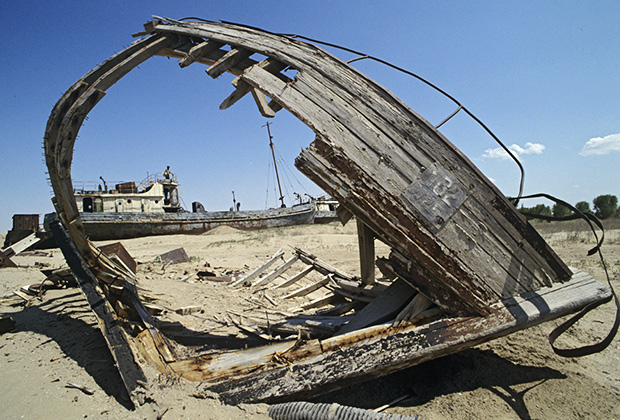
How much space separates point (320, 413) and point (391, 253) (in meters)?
1.29

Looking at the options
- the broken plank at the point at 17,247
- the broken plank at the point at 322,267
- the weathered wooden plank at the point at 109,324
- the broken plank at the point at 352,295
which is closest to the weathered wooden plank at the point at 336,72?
the broken plank at the point at 352,295

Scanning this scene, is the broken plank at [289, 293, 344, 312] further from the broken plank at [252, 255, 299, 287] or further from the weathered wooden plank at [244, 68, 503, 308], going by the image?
the weathered wooden plank at [244, 68, 503, 308]

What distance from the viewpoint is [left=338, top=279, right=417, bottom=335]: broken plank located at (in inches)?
115

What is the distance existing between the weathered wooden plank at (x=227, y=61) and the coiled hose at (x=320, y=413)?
9.74 ft

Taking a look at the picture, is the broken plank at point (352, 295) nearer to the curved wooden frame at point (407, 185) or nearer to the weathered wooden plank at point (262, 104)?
the curved wooden frame at point (407, 185)

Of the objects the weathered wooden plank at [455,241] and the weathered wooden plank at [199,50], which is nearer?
the weathered wooden plank at [455,241]

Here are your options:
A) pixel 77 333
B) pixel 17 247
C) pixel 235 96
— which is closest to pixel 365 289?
pixel 235 96

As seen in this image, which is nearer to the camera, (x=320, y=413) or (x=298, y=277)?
(x=320, y=413)

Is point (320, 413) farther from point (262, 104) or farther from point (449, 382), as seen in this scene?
point (262, 104)

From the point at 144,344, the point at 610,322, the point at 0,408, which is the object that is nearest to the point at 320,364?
the point at 144,344

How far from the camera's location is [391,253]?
2.62m

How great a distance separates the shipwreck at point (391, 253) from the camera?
2.47 metres

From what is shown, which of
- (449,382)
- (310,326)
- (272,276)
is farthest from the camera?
(272,276)

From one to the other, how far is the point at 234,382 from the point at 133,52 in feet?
11.9
